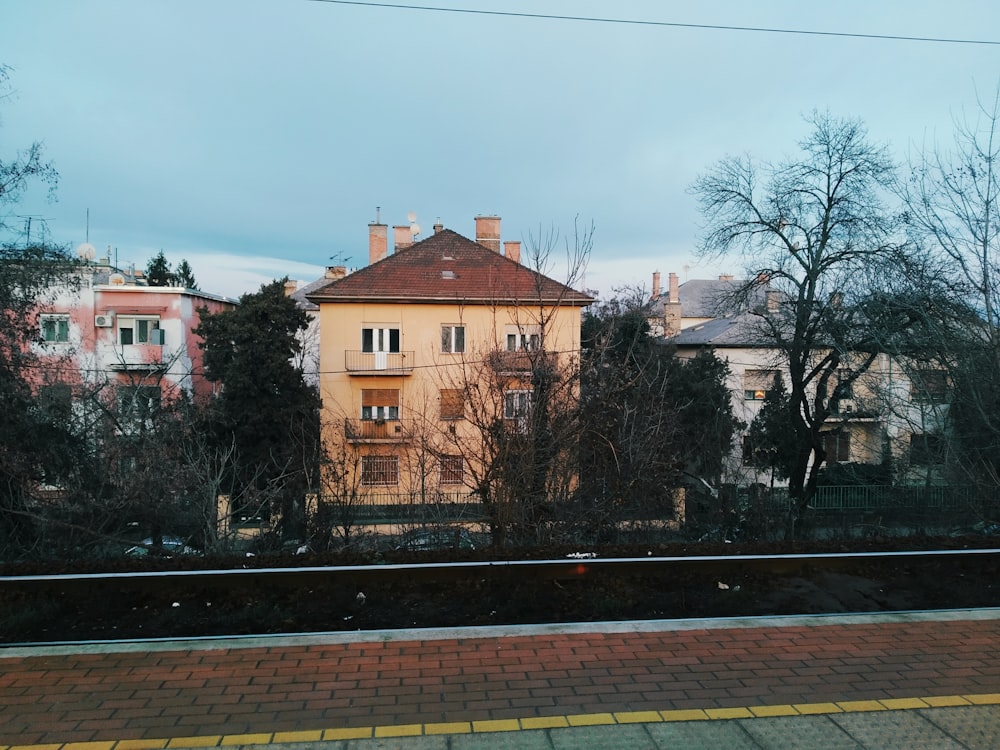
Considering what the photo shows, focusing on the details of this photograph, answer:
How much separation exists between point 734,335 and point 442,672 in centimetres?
3503

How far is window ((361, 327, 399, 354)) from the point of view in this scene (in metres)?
32.6

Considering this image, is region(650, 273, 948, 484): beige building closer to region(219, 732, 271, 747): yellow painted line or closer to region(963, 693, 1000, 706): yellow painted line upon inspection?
region(963, 693, 1000, 706): yellow painted line

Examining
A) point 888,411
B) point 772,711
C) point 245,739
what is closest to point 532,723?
point 772,711

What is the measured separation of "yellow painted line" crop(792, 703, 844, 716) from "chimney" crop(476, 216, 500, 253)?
32.9 metres

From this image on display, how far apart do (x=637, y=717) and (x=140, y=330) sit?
39.1 metres

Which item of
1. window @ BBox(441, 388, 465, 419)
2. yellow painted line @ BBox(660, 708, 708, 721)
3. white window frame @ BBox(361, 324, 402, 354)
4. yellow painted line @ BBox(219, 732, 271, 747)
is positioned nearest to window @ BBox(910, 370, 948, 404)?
window @ BBox(441, 388, 465, 419)

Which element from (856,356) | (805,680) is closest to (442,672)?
(805,680)

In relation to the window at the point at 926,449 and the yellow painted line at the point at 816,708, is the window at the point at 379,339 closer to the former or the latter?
the window at the point at 926,449

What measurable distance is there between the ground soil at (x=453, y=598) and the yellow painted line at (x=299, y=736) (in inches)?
72.1

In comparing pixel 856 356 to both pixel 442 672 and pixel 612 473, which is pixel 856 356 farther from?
pixel 442 672

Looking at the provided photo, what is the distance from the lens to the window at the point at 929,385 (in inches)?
503

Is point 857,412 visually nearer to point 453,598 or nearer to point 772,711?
point 453,598

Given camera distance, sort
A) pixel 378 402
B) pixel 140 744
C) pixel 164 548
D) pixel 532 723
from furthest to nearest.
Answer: pixel 378 402
pixel 164 548
pixel 532 723
pixel 140 744

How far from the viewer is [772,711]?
432 cm
